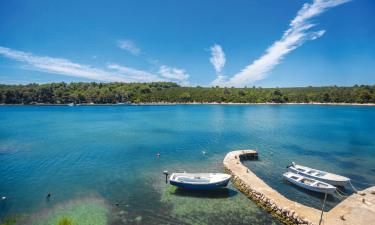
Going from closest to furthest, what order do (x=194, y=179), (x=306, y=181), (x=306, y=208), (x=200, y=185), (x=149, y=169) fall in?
(x=306, y=208) → (x=200, y=185) → (x=194, y=179) → (x=306, y=181) → (x=149, y=169)

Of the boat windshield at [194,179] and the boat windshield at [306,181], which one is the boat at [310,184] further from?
the boat windshield at [194,179]

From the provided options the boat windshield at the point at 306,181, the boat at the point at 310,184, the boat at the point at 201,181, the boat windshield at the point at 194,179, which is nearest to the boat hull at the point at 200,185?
the boat at the point at 201,181

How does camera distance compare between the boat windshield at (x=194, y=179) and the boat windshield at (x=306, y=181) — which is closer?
the boat windshield at (x=194, y=179)

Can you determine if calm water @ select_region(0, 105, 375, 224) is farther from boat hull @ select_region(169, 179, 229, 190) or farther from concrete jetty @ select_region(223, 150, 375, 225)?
concrete jetty @ select_region(223, 150, 375, 225)

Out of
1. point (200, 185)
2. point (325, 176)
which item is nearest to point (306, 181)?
point (325, 176)

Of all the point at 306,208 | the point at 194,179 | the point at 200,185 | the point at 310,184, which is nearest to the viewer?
the point at 306,208

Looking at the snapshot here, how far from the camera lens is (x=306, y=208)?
17922 millimetres

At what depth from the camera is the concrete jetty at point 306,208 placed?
1611 cm

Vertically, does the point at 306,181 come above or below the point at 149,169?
above

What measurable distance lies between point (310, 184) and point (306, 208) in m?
5.71

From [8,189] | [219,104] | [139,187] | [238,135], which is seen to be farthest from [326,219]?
[219,104]

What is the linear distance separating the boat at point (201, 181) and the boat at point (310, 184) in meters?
7.55

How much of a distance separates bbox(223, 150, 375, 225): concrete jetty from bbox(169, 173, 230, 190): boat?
2.49 m

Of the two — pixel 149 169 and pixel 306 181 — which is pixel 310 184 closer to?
pixel 306 181
